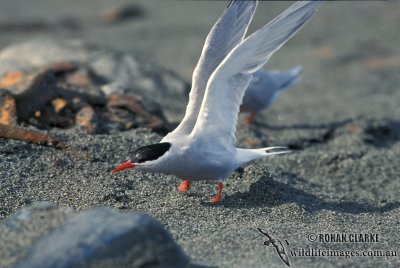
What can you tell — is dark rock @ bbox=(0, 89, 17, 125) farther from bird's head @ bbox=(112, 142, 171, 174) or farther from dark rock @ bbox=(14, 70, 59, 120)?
bird's head @ bbox=(112, 142, 171, 174)

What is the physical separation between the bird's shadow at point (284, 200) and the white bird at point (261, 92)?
196 centimetres

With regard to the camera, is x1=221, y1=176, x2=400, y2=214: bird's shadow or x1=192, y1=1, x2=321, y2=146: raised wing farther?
x1=221, y1=176, x2=400, y2=214: bird's shadow

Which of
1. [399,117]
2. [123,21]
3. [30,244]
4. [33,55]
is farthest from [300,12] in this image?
[123,21]

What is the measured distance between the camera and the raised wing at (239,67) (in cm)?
380

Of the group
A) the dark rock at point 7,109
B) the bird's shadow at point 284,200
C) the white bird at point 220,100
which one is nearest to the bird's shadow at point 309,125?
the bird's shadow at point 284,200

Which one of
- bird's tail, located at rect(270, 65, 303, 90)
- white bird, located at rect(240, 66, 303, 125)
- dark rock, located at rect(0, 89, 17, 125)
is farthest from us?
bird's tail, located at rect(270, 65, 303, 90)

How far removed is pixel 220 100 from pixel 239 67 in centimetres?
22

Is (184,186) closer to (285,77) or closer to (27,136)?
(27,136)

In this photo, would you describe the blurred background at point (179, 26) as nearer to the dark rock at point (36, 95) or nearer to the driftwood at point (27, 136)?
the dark rock at point (36, 95)

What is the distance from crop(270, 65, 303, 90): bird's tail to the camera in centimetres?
690

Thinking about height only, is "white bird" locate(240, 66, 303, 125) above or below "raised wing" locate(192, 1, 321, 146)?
below

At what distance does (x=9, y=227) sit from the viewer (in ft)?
9.89

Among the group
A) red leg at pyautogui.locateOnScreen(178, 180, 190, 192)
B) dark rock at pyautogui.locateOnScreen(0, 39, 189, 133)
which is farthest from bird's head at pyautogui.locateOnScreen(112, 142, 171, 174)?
dark rock at pyautogui.locateOnScreen(0, 39, 189, 133)

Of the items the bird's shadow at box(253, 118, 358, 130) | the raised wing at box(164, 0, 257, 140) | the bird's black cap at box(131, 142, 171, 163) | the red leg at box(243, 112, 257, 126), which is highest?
the raised wing at box(164, 0, 257, 140)
